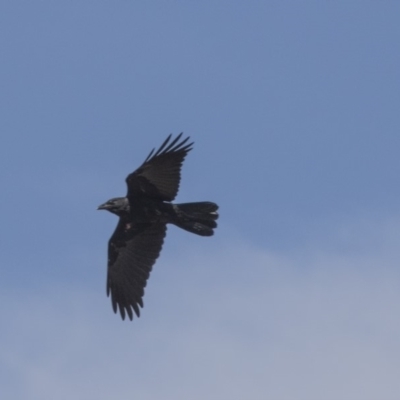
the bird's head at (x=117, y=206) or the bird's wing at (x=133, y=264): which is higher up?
the bird's head at (x=117, y=206)

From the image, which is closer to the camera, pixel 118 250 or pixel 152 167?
pixel 152 167

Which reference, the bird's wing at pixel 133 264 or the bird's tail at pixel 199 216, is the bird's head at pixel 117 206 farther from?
the bird's tail at pixel 199 216

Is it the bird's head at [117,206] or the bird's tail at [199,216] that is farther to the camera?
the bird's head at [117,206]

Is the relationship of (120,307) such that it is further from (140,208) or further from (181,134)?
(181,134)

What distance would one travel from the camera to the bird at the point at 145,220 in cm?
2658

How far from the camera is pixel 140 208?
2739 cm

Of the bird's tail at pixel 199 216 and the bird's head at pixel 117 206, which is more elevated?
the bird's head at pixel 117 206

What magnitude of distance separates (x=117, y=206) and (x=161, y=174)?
1.56 m

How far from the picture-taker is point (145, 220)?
2758 cm

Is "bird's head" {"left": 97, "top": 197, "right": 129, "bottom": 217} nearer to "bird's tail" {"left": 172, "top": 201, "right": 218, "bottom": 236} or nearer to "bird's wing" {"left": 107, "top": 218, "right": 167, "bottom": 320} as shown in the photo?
"bird's wing" {"left": 107, "top": 218, "right": 167, "bottom": 320}

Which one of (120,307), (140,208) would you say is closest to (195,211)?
(140,208)

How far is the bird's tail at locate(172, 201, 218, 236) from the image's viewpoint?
26.9m

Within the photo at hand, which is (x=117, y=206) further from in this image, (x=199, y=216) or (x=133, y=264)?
(x=199, y=216)

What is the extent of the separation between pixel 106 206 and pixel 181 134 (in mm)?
2521
